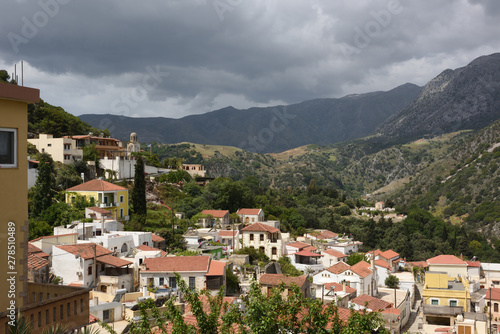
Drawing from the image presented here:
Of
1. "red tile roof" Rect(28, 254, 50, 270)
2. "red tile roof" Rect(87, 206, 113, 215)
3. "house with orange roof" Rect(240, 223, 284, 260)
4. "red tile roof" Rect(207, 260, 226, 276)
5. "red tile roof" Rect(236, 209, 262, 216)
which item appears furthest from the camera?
"red tile roof" Rect(236, 209, 262, 216)

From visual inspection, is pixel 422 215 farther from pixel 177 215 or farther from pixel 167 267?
pixel 167 267

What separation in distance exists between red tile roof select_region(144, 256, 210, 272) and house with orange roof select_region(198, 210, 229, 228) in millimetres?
19416

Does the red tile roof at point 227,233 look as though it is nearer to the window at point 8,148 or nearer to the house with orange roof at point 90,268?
the house with orange roof at point 90,268

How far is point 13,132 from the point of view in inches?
243

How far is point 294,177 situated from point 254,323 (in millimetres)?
157166

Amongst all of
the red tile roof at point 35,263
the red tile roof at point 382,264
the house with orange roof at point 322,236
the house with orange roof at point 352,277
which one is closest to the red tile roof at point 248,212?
the house with orange roof at point 322,236

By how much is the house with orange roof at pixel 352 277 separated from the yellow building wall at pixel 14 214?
32532mm

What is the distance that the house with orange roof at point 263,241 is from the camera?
148 ft

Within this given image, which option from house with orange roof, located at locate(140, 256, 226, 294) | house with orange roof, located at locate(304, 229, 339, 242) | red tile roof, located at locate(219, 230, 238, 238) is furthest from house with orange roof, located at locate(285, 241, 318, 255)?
house with orange roof, located at locate(140, 256, 226, 294)

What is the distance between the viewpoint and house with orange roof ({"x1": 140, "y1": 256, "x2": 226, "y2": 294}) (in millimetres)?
28516

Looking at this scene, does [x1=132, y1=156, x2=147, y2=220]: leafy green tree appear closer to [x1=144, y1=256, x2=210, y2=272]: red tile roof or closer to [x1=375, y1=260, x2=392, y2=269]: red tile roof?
[x1=144, y1=256, x2=210, y2=272]: red tile roof

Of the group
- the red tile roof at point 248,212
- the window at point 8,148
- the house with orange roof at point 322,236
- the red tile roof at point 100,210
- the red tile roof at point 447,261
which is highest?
the window at point 8,148

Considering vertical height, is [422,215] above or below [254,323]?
below

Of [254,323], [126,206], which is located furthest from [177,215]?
[254,323]
